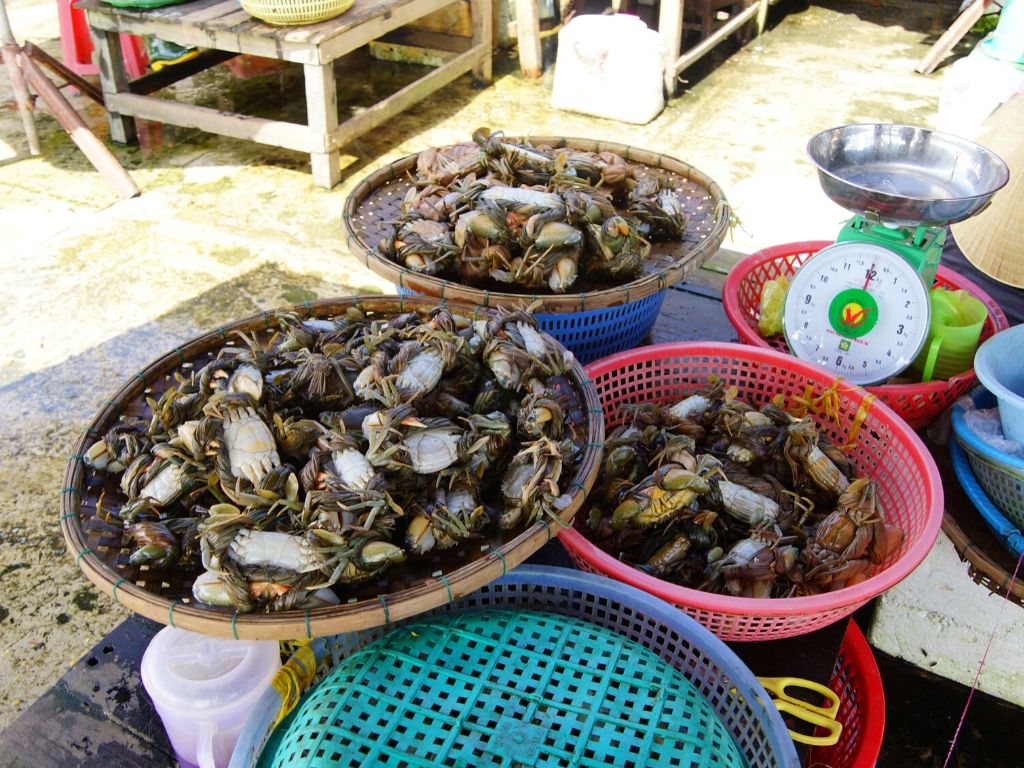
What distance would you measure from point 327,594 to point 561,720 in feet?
1.52

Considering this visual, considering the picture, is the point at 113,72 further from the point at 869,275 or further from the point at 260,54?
the point at 869,275

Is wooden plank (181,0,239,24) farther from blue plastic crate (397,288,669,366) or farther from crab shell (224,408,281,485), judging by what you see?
crab shell (224,408,281,485)

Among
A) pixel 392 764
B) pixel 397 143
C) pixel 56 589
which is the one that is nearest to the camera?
pixel 392 764

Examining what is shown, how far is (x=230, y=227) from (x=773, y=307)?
3.29m

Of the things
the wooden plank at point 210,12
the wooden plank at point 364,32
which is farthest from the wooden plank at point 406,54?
the wooden plank at point 210,12

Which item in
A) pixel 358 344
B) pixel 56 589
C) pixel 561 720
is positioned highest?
pixel 358 344

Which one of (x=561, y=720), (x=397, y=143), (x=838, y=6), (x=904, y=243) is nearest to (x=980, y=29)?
(x=838, y=6)

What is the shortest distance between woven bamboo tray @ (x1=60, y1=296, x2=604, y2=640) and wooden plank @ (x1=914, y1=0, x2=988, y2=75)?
6.44m

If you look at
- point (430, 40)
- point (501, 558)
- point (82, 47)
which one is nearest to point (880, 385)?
point (501, 558)

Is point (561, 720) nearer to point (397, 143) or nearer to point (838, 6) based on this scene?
point (397, 143)

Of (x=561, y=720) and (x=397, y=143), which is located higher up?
(x=561, y=720)

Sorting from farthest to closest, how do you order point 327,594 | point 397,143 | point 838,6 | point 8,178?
point 838,6, point 397,143, point 8,178, point 327,594

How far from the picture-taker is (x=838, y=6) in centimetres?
861

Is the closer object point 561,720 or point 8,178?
point 561,720
